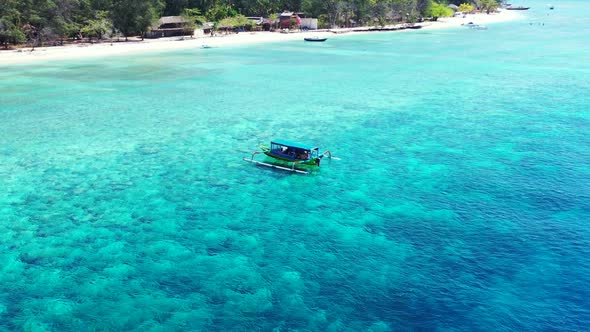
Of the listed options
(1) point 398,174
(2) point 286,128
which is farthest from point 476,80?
(1) point 398,174

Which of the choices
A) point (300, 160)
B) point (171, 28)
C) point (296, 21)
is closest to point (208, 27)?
point (171, 28)

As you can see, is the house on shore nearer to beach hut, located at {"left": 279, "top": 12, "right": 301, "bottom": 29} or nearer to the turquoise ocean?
beach hut, located at {"left": 279, "top": 12, "right": 301, "bottom": 29}

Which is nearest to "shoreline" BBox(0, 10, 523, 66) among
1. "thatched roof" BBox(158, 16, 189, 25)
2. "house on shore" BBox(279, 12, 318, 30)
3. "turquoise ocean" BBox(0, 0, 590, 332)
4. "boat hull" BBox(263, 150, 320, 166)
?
"thatched roof" BBox(158, 16, 189, 25)

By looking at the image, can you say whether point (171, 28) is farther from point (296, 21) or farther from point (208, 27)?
point (296, 21)

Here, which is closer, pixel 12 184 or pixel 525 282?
pixel 525 282

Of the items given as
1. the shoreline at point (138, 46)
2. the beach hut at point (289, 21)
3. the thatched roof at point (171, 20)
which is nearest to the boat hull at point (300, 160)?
the shoreline at point (138, 46)

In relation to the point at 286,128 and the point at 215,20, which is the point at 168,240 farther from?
the point at 215,20
